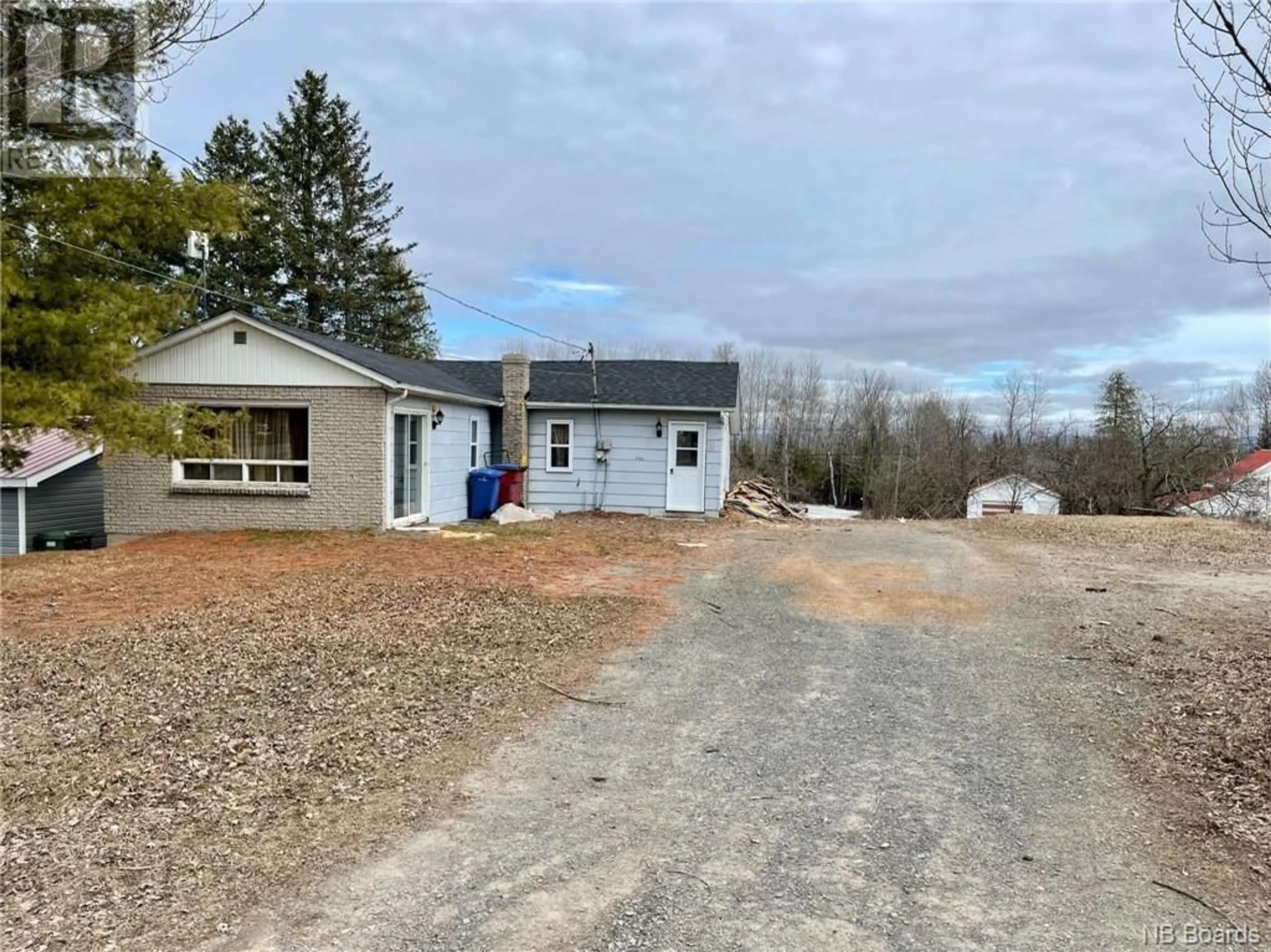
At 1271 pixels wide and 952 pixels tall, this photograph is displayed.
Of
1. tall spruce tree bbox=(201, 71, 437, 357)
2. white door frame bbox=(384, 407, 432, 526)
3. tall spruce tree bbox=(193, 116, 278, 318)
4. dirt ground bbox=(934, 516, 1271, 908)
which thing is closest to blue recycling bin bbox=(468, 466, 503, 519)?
white door frame bbox=(384, 407, 432, 526)

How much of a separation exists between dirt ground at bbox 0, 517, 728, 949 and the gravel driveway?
34cm

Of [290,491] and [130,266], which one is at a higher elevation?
[130,266]

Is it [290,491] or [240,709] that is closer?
[240,709]

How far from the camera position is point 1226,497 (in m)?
24.7

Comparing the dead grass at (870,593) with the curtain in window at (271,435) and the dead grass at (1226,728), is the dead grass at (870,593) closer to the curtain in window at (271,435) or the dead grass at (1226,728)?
the dead grass at (1226,728)

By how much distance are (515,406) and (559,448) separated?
1286mm

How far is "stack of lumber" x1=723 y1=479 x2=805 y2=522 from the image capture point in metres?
18.2

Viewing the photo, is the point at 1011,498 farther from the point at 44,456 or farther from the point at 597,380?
the point at 44,456

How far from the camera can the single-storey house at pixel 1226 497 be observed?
24.3 metres

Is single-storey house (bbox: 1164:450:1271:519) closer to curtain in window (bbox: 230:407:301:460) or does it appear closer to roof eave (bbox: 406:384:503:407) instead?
roof eave (bbox: 406:384:503:407)

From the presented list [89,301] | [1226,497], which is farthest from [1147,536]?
[89,301]

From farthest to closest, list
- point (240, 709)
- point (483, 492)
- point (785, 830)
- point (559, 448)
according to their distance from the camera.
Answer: point (559, 448) < point (483, 492) < point (240, 709) < point (785, 830)

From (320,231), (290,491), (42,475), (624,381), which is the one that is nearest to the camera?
(290,491)

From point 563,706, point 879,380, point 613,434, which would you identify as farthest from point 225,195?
point 879,380
